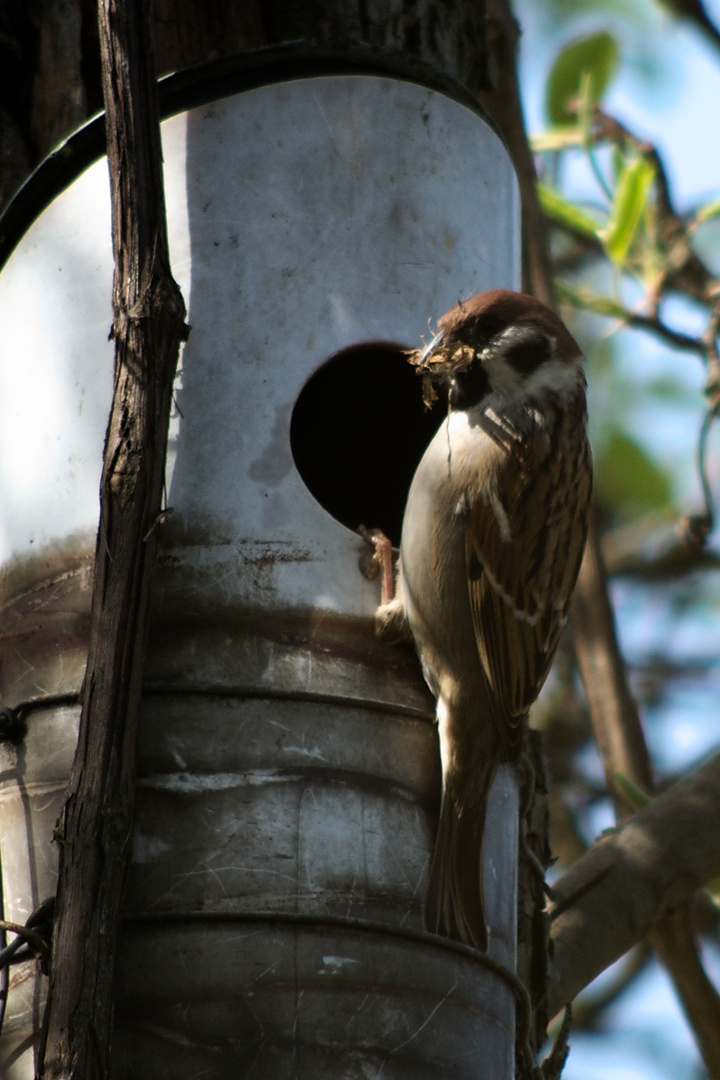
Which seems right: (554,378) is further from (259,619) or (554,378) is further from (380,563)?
(259,619)

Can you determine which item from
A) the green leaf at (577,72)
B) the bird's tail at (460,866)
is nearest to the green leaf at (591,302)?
the green leaf at (577,72)

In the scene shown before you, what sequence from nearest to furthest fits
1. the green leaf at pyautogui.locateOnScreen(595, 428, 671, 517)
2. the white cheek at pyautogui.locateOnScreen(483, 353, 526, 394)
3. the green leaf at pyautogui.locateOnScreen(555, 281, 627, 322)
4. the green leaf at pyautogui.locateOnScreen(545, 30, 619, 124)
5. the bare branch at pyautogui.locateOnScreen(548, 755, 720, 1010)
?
the bare branch at pyautogui.locateOnScreen(548, 755, 720, 1010) < the white cheek at pyautogui.locateOnScreen(483, 353, 526, 394) < the green leaf at pyautogui.locateOnScreen(555, 281, 627, 322) < the green leaf at pyautogui.locateOnScreen(545, 30, 619, 124) < the green leaf at pyautogui.locateOnScreen(595, 428, 671, 517)

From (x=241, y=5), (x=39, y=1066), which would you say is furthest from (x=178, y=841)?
(x=241, y=5)

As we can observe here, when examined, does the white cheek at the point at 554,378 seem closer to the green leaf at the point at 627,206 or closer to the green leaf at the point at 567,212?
the green leaf at the point at 627,206

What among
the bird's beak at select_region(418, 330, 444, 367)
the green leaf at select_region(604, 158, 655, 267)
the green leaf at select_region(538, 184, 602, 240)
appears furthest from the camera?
the green leaf at select_region(538, 184, 602, 240)

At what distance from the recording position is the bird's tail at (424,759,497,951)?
2.45 meters

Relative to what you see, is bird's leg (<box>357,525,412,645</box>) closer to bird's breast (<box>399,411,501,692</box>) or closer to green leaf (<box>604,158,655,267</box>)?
bird's breast (<box>399,411,501,692</box>)

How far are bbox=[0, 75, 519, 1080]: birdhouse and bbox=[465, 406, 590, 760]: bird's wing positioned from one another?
0.62 ft

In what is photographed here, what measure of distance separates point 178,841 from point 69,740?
26cm

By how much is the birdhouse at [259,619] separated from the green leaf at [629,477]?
9.04 ft

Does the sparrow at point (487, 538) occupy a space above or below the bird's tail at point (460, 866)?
above

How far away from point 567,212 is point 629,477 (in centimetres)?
163

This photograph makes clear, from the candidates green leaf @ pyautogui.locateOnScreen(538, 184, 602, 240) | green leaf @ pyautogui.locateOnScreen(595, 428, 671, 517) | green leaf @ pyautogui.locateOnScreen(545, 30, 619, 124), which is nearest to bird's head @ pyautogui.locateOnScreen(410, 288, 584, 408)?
green leaf @ pyautogui.locateOnScreen(538, 184, 602, 240)

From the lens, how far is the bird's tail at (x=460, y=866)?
2.45m
